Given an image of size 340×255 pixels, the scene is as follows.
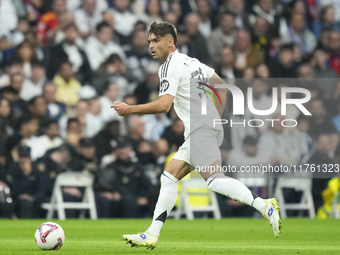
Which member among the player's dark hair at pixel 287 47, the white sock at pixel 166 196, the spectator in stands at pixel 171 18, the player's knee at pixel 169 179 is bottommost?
the white sock at pixel 166 196

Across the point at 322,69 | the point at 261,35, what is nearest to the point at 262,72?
the point at 261,35

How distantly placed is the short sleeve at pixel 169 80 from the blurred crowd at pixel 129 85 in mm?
6128

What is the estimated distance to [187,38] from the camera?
1443cm

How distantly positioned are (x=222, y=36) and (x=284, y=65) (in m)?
1.55

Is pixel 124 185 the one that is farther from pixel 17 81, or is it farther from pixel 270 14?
pixel 270 14

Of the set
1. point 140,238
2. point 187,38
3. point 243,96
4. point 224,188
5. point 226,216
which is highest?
point 187,38

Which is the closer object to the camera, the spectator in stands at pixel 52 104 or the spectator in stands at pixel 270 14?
the spectator in stands at pixel 52 104

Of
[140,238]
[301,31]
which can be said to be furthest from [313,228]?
[301,31]

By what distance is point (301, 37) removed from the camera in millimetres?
15867

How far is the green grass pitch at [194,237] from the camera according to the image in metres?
6.66

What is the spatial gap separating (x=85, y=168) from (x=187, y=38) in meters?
3.86

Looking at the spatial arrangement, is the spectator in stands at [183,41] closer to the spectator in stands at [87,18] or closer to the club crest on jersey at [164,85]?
the spectator in stands at [87,18]

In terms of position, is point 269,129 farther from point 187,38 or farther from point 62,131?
point 62,131

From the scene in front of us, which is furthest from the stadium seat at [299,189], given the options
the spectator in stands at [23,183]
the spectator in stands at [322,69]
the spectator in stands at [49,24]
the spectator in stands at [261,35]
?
the spectator in stands at [49,24]
